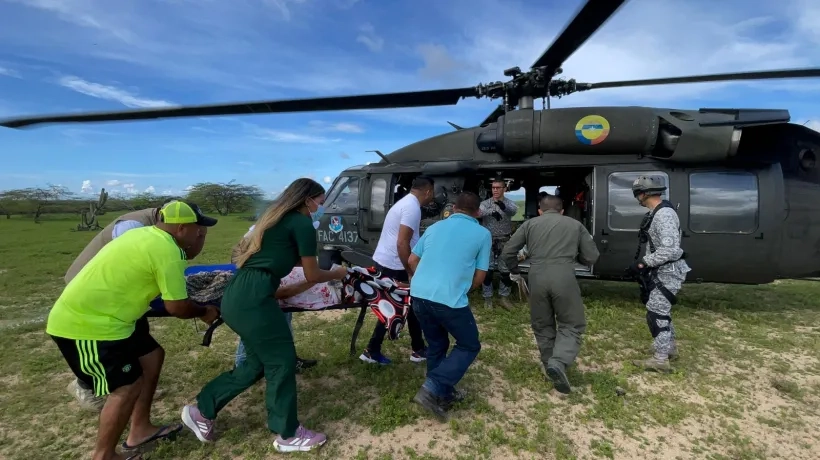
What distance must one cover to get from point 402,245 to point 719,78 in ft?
15.2

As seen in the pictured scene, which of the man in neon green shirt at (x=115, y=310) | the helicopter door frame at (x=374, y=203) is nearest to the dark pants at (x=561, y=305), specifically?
the man in neon green shirt at (x=115, y=310)

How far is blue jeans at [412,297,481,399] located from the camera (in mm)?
3092

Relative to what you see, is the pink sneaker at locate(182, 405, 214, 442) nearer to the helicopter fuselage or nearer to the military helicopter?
the military helicopter

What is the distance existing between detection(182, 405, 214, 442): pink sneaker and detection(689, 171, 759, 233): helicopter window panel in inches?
242

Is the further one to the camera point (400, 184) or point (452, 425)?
point (400, 184)

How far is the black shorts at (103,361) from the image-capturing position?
2.43 metres

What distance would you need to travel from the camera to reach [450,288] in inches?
121

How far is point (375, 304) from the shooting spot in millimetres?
3613

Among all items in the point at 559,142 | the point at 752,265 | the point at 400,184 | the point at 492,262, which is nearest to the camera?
Result: the point at 752,265

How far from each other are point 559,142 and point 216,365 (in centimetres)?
525

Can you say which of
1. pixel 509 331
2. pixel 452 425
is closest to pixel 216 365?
pixel 452 425

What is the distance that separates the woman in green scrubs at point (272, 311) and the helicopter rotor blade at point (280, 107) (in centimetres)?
285

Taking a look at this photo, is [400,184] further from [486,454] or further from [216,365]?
[486,454]

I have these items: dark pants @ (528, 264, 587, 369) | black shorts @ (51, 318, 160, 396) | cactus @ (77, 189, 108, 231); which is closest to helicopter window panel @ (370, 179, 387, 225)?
dark pants @ (528, 264, 587, 369)
